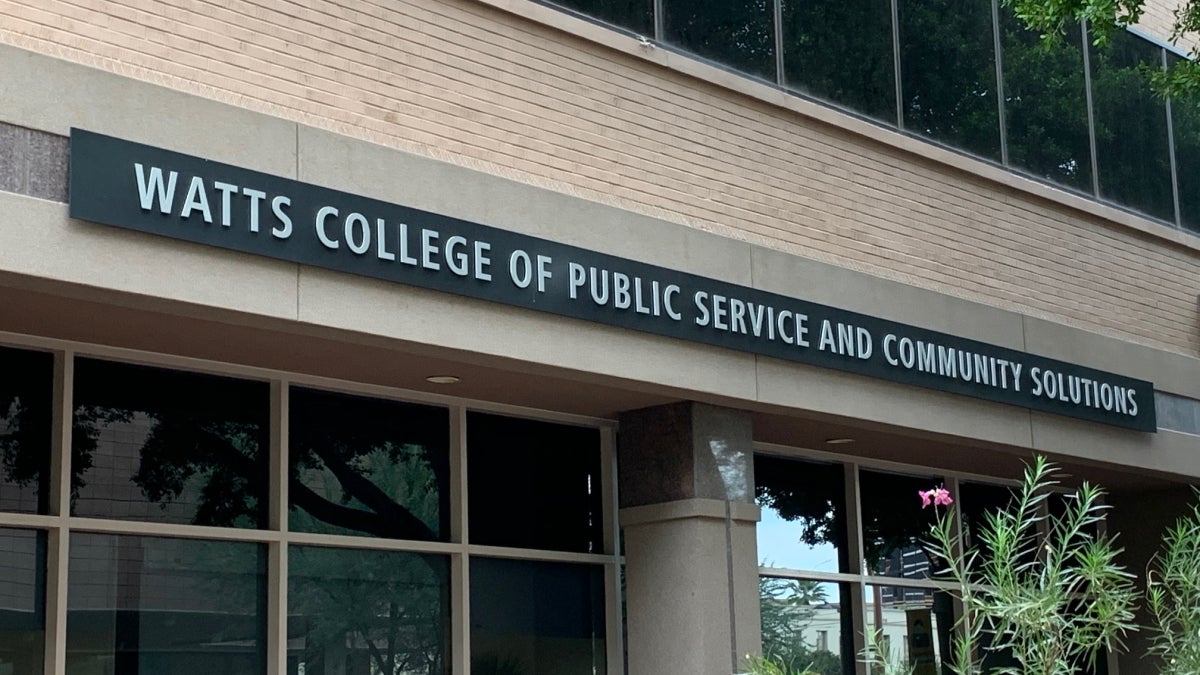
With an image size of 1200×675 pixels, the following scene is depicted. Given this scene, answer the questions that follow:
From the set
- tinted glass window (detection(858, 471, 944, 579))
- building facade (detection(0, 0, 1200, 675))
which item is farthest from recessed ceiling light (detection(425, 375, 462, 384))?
tinted glass window (detection(858, 471, 944, 579))

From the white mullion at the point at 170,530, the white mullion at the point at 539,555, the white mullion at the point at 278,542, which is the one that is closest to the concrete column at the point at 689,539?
the white mullion at the point at 539,555

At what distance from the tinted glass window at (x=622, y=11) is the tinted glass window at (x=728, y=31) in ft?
0.59

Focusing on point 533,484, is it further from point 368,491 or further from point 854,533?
point 854,533

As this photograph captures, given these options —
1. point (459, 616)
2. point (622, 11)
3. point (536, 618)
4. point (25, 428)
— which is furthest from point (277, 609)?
point (622, 11)

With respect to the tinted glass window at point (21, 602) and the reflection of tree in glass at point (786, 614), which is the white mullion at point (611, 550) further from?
the tinted glass window at point (21, 602)

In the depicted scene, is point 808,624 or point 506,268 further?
point 808,624

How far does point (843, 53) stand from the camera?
13.7 metres

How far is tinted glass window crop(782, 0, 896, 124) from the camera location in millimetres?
13227

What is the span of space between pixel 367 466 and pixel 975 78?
7208 millimetres

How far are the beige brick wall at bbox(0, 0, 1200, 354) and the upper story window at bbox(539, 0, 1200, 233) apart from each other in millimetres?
392

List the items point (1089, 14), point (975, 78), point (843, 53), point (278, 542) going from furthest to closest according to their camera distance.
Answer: point (975, 78)
point (843, 53)
point (1089, 14)
point (278, 542)

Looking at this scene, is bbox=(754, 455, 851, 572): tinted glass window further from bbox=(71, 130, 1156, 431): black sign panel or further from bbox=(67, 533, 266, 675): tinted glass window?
bbox=(67, 533, 266, 675): tinted glass window

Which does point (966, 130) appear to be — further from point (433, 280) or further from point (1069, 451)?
point (433, 280)

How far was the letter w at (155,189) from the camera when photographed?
832 cm
